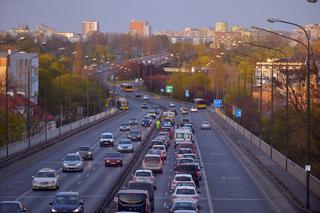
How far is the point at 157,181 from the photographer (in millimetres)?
43812

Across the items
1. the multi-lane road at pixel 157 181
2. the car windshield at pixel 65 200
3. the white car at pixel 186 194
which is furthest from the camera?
the multi-lane road at pixel 157 181

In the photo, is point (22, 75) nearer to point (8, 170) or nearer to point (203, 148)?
point (203, 148)

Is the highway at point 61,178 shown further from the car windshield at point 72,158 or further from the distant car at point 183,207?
the distant car at point 183,207

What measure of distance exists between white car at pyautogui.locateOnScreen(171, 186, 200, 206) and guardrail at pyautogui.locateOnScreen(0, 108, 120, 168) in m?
19.0

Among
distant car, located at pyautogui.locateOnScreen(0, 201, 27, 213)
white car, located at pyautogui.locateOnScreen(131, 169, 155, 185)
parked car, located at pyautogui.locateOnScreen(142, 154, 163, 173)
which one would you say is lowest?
parked car, located at pyautogui.locateOnScreen(142, 154, 163, 173)

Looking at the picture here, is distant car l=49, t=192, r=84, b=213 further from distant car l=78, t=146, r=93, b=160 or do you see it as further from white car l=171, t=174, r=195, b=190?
distant car l=78, t=146, r=93, b=160

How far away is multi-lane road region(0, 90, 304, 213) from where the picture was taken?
34.6 meters

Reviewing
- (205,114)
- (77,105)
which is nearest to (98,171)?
(77,105)

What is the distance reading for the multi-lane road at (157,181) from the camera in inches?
1361

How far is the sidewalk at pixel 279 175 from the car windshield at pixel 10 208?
1211 cm

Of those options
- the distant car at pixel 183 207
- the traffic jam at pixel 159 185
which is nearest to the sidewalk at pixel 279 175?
the traffic jam at pixel 159 185

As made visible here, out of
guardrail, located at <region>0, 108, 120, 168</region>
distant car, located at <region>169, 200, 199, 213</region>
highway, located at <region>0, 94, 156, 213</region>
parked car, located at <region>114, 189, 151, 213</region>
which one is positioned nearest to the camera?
distant car, located at <region>169, 200, 199, 213</region>

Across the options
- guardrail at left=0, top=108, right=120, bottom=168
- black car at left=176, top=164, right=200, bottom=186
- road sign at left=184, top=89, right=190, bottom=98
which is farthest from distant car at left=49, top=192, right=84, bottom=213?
road sign at left=184, top=89, right=190, bottom=98

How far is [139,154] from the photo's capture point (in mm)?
60031
